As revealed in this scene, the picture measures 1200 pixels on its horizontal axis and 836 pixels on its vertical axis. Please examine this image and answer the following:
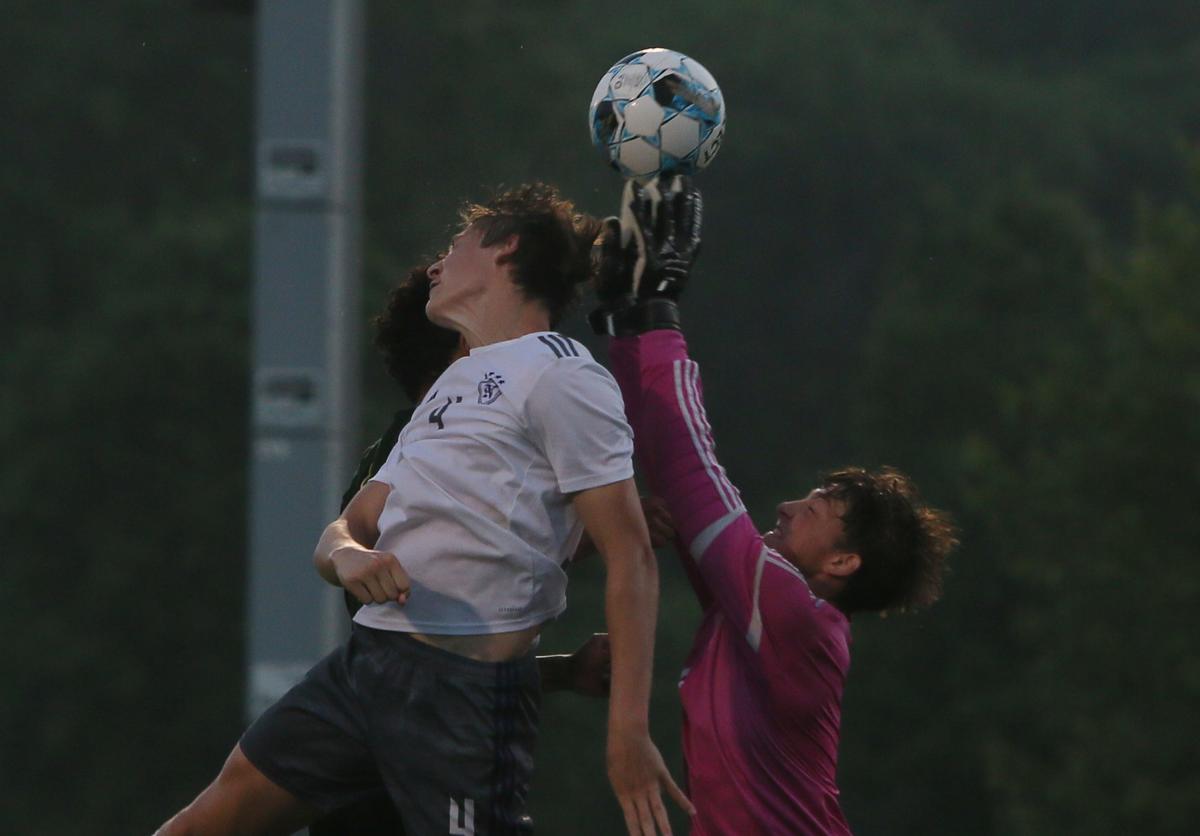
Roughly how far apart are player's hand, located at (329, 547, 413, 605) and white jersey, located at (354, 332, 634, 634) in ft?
0.47

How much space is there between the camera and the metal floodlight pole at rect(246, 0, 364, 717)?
14.7 ft

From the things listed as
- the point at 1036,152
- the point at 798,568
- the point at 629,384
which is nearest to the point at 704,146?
the point at 629,384

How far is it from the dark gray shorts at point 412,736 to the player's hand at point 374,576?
216mm

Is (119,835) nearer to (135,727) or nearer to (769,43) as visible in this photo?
(135,727)

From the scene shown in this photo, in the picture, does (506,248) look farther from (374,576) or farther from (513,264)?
(374,576)

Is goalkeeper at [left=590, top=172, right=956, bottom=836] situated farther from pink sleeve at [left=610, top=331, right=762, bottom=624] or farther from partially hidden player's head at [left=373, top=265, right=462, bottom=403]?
partially hidden player's head at [left=373, top=265, right=462, bottom=403]

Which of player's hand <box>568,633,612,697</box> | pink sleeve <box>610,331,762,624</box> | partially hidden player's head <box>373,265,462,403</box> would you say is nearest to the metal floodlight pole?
partially hidden player's head <box>373,265,462,403</box>

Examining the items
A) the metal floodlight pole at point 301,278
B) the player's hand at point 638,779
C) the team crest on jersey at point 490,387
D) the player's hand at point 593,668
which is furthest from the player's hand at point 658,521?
the metal floodlight pole at point 301,278

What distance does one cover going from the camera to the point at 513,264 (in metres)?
3.74

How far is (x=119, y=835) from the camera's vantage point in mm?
26234

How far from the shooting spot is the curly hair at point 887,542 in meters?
4.02

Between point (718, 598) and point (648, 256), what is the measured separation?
2.04ft

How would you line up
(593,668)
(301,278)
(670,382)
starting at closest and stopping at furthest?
(670,382), (593,668), (301,278)

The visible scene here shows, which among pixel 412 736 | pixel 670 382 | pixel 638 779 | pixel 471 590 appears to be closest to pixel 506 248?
pixel 670 382
